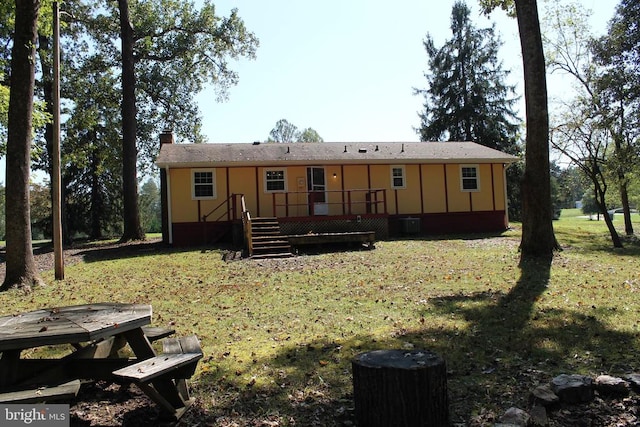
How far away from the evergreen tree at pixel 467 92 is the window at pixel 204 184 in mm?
22841

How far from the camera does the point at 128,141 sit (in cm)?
2105

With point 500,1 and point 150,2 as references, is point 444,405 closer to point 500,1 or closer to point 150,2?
point 500,1

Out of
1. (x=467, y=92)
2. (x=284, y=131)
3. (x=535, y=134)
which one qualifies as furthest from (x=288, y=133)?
(x=535, y=134)

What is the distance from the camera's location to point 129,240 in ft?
68.1

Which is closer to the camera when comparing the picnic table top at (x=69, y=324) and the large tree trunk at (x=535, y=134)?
the picnic table top at (x=69, y=324)

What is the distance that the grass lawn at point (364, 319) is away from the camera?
3.84m

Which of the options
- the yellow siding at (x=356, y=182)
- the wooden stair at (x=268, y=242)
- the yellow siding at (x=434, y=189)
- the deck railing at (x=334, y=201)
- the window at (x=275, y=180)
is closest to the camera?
the wooden stair at (x=268, y=242)

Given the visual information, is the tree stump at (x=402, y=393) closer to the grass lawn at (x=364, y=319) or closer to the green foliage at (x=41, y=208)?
the grass lawn at (x=364, y=319)

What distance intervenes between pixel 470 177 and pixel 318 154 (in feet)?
23.2

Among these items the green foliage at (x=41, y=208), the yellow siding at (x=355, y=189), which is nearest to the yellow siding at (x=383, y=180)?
the yellow siding at (x=355, y=189)

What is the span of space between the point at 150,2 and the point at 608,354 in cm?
2631

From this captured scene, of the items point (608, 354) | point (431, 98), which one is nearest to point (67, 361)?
point (608, 354)

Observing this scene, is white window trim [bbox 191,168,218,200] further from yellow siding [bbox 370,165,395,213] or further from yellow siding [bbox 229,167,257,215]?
yellow siding [bbox 370,165,395,213]

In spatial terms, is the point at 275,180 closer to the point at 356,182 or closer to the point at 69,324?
the point at 356,182
